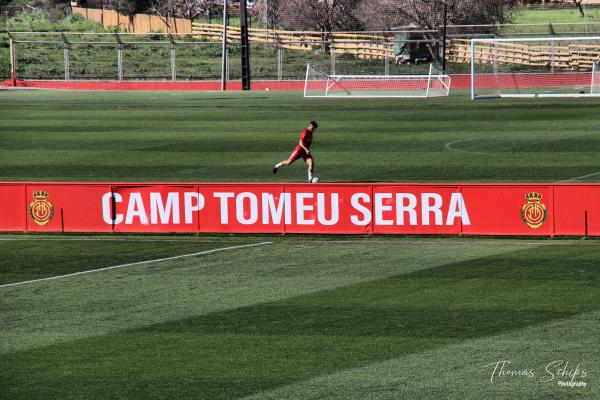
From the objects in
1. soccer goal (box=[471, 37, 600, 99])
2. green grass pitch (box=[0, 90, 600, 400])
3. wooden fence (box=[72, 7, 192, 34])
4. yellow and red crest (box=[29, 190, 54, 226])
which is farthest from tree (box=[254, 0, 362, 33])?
yellow and red crest (box=[29, 190, 54, 226])

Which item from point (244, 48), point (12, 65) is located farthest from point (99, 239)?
point (12, 65)

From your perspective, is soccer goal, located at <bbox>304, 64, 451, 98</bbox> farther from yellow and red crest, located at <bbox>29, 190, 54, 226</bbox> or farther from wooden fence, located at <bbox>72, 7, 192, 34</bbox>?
yellow and red crest, located at <bbox>29, 190, 54, 226</bbox>

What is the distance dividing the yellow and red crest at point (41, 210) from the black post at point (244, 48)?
118 feet

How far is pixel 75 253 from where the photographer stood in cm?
2305

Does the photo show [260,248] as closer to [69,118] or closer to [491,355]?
A: [491,355]


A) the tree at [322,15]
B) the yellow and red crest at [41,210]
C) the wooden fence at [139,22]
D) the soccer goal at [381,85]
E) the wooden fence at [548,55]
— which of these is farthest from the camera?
the wooden fence at [139,22]

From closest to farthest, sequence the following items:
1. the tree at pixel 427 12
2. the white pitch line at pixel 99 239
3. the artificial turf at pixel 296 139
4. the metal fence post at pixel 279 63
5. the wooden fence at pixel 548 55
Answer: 1. the white pitch line at pixel 99 239
2. the artificial turf at pixel 296 139
3. the wooden fence at pixel 548 55
4. the metal fence post at pixel 279 63
5. the tree at pixel 427 12

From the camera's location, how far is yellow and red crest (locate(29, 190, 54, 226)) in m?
25.8

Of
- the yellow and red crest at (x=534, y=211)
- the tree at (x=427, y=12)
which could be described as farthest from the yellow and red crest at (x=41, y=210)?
the tree at (x=427, y=12)

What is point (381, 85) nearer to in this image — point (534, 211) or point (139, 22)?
point (534, 211)

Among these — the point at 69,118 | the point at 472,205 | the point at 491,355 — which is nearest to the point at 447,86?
the point at 69,118

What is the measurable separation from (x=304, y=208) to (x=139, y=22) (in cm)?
7351
